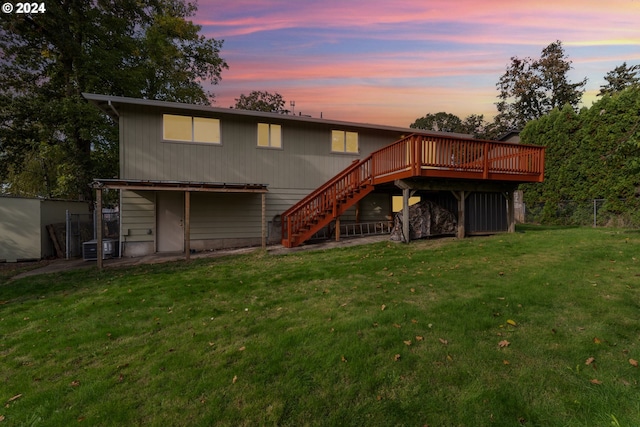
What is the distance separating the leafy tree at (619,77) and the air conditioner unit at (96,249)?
41175mm

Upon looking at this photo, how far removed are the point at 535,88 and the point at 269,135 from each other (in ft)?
102

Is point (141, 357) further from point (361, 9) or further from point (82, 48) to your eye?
point (82, 48)

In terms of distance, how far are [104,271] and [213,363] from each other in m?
6.69

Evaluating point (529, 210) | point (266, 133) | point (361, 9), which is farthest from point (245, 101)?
point (529, 210)

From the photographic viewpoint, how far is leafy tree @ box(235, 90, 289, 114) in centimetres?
3444

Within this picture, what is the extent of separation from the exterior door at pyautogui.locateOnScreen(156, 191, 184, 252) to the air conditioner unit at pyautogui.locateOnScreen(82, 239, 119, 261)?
137 centimetres

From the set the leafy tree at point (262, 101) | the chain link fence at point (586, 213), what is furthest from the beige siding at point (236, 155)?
the leafy tree at point (262, 101)

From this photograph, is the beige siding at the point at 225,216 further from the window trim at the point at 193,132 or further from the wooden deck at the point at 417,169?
the window trim at the point at 193,132

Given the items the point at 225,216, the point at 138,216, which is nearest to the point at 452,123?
the point at 225,216

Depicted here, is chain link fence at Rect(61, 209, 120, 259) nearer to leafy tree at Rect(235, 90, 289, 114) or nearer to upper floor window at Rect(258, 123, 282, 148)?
upper floor window at Rect(258, 123, 282, 148)

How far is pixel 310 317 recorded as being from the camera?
4172 mm

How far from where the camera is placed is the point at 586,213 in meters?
14.5

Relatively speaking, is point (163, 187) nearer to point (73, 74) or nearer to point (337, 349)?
point (337, 349)

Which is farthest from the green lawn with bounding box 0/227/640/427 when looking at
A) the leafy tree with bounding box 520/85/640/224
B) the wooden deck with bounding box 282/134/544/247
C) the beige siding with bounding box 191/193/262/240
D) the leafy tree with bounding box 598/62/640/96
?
the leafy tree with bounding box 598/62/640/96
